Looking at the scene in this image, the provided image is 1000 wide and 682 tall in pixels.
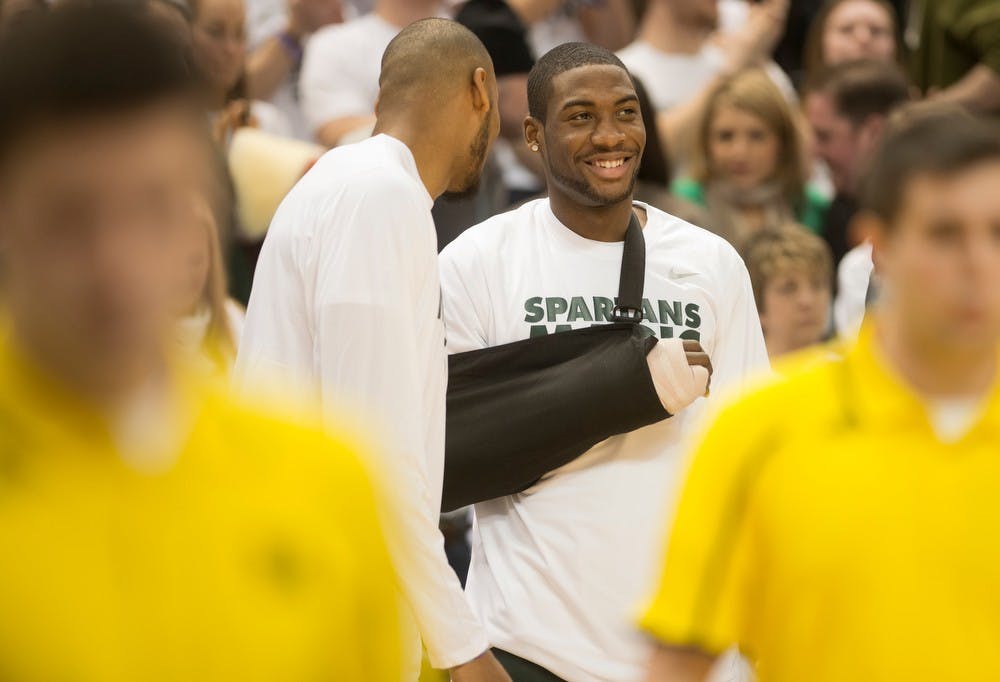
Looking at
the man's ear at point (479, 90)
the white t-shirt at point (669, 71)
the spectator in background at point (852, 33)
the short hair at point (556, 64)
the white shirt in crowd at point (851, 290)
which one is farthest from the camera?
the spectator in background at point (852, 33)

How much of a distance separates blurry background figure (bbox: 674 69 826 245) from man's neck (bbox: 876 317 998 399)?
4880 mm

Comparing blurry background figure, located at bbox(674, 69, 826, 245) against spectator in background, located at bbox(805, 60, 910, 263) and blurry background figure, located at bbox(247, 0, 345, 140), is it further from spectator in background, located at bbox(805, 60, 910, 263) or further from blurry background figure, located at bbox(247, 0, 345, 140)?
blurry background figure, located at bbox(247, 0, 345, 140)

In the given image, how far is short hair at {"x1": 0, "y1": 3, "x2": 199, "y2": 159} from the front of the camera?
167cm

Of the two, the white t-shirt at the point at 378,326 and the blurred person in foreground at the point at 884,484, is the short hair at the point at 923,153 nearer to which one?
the blurred person in foreground at the point at 884,484

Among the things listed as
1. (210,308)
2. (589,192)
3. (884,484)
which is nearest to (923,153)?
(884,484)

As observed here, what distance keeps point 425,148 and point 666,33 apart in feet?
14.5

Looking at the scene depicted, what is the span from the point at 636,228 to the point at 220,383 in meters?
2.87

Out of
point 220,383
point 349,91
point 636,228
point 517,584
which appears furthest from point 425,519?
point 349,91

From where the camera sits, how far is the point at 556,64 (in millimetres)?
4887

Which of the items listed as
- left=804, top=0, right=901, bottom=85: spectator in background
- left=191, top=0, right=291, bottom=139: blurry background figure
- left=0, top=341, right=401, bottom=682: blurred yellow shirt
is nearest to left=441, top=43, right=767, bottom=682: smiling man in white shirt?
left=191, top=0, right=291, bottom=139: blurry background figure

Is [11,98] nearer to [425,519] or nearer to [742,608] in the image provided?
[742,608]

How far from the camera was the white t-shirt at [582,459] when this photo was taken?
14.6 feet

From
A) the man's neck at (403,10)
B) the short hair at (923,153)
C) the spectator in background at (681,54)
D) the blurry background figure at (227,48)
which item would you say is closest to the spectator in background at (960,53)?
the spectator in background at (681,54)

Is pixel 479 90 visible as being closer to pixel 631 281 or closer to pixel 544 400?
pixel 631 281
